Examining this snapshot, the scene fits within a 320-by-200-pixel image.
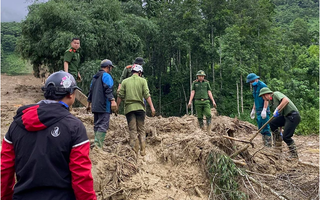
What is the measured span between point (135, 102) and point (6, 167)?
10.6 ft

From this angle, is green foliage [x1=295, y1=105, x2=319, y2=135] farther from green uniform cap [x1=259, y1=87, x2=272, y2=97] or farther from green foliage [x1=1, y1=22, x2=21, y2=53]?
green foliage [x1=1, y1=22, x2=21, y2=53]

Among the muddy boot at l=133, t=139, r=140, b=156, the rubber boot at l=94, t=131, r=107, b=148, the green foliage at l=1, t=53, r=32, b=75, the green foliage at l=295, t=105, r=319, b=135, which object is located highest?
the green foliage at l=1, t=53, r=32, b=75

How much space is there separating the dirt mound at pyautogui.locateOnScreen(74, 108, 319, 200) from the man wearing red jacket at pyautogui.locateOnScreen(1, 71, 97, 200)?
7.22ft

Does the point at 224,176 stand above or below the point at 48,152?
below

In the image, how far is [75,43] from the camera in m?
5.94

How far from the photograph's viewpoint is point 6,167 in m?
2.06

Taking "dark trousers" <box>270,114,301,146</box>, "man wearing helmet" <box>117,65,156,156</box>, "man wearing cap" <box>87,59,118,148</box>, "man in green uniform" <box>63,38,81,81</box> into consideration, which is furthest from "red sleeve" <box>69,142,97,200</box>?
"dark trousers" <box>270,114,301,146</box>

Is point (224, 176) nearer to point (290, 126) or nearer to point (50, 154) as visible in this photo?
point (290, 126)

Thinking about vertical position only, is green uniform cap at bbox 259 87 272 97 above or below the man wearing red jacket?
above

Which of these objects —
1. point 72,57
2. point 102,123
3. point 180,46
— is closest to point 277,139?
point 102,123

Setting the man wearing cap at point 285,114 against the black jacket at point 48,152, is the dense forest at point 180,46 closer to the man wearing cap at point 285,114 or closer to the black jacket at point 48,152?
the man wearing cap at point 285,114

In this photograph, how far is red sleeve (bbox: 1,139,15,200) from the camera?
2055mm

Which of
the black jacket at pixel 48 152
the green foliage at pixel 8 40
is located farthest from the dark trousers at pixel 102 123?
the green foliage at pixel 8 40

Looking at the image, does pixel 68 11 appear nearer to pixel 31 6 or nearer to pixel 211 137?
pixel 31 6
